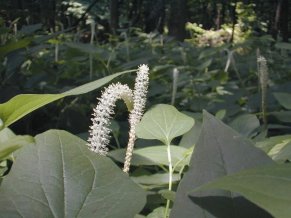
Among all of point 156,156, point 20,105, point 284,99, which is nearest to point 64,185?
point 20,105

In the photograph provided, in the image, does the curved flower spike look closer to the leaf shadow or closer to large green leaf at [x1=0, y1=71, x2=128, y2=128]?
large green leaf at [x1=0, y1=71, x2=128, y2=128]

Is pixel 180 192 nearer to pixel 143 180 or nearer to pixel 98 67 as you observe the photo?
pixel 143 180

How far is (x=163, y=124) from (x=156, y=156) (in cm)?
5

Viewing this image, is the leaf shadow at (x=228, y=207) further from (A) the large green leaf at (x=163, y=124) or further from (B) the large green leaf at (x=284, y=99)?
(B) the large green leaf at (x=284, y=99)

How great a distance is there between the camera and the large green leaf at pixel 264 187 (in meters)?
0.41

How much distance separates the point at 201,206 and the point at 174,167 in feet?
0.93

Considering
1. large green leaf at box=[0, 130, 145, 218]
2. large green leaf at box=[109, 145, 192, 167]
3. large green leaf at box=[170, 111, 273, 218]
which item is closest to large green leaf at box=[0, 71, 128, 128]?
large green leaf at box=[0, 130, 145, 218]

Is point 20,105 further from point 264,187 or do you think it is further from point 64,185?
point 264,187

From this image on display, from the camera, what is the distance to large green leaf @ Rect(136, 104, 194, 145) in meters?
0.80

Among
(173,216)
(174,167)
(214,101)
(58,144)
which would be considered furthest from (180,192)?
(214,101)

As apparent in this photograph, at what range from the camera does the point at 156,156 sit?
81cm

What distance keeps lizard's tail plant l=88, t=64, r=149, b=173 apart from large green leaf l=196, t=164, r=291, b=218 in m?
0.18

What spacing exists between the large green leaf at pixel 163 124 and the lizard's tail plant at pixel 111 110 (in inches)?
4.6

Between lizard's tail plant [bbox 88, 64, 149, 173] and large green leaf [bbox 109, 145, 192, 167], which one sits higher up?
lizard's tail plant [bbox 88, 64, 149, 173]
